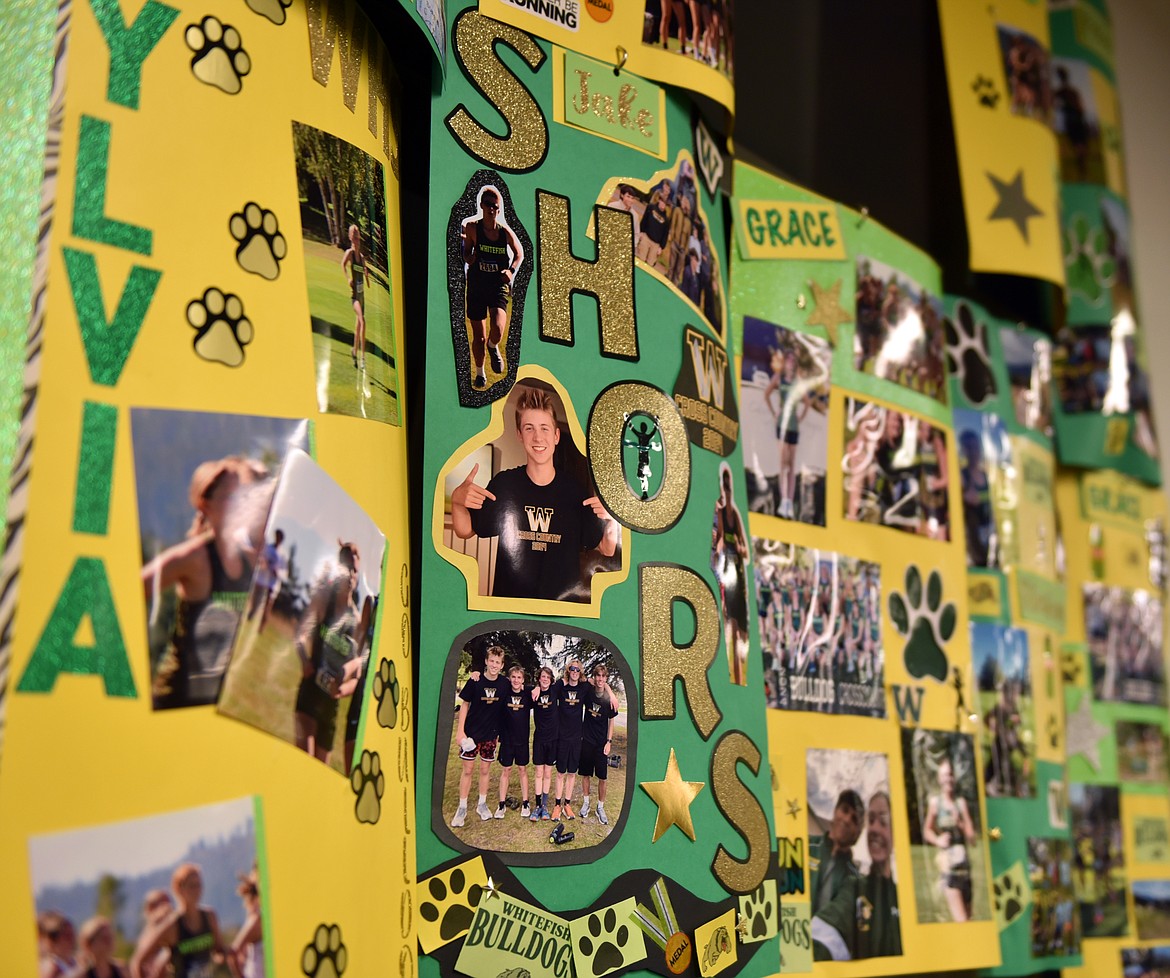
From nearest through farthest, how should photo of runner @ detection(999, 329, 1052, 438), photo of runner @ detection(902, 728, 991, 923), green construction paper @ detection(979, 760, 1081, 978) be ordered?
1. photo of runner @ detection(902, 728, 991, 923)
2. green construction paper @ detection(979, 760, 1081, 978)
3. photo of runner @ detection(999, 329, 1052, 438)

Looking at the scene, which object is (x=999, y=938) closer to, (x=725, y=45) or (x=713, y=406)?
(x=713, y=406)

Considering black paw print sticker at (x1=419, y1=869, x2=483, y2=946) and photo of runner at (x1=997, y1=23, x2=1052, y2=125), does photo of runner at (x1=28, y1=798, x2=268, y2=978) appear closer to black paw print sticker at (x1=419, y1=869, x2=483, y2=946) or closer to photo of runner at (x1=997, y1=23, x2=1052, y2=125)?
black paw print sticker at (x1=419, y1=869, x2=483, y2=946)

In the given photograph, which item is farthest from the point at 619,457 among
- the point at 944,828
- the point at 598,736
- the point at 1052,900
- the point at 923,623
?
the point at 1052,900

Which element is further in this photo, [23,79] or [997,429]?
[997,429]

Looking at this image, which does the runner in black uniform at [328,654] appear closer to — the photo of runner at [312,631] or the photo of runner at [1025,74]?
the photo of runner at [312,631]

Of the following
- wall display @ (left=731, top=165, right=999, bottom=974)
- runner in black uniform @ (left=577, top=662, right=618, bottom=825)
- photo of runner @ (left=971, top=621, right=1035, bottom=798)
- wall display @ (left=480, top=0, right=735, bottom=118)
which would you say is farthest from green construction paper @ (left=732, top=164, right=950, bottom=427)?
runner in black uniform @ (left=577, top=662, right=618, bottom=825)

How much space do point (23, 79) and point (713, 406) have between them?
28.9 inches

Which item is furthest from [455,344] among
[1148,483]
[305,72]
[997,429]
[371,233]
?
[1148,483]

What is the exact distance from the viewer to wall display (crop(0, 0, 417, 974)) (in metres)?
0.65

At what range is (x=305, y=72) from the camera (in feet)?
2.80

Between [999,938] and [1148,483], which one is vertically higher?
[1148,483]

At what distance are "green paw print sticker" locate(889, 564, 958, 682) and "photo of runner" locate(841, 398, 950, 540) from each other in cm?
8

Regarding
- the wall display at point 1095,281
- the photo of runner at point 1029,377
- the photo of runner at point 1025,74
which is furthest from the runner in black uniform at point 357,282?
the wall display at point 1095,281

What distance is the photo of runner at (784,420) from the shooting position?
1.48m
